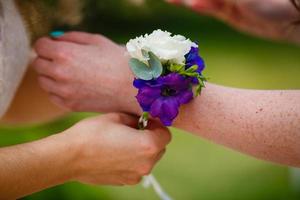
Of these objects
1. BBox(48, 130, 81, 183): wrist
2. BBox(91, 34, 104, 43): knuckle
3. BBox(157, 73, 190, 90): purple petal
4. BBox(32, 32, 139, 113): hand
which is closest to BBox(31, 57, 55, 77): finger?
BBox(32, 32, 139, 113): hand

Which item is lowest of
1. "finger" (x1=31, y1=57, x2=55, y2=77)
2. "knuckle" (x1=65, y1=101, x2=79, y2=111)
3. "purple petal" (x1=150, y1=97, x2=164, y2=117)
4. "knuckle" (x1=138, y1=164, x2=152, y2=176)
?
"knuckle" (x1=138, y1=164, x2=152, y2=176)

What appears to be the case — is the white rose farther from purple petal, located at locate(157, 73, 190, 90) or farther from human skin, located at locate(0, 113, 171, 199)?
human skin, located at locate(0, 113, 171, 199)

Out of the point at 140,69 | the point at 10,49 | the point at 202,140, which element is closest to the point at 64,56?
the point at 10,49

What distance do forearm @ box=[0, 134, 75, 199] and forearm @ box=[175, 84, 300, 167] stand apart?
26 centimetres

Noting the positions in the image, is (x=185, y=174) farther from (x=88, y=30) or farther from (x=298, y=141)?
(x=298, y=141)

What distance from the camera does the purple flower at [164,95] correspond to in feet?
3.14

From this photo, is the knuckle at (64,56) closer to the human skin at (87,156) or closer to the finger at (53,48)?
the finger at (53,48)

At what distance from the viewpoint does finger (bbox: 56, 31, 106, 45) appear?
1193mm

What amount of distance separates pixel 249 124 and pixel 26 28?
0.56m

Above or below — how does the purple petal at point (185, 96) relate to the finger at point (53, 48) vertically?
above

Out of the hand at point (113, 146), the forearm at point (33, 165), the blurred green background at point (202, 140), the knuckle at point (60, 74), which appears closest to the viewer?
the forearm at point (33, 165)

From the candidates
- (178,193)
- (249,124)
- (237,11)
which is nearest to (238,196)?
(178,193)

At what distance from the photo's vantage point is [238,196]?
2646mm

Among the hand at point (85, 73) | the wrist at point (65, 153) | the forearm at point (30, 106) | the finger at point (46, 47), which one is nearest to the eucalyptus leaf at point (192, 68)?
the hand at point (85, 73)
